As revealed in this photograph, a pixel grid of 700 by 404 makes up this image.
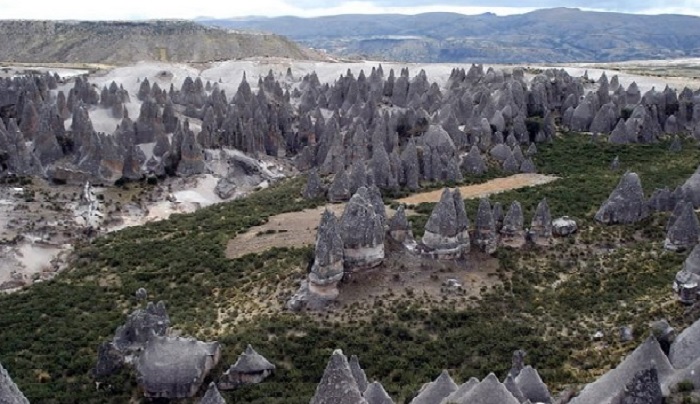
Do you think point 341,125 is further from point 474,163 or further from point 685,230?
point 685,230

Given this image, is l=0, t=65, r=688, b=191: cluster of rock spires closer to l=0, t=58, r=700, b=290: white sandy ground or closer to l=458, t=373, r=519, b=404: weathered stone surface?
l=0, t=58, r=700, b=290: white sandy ground

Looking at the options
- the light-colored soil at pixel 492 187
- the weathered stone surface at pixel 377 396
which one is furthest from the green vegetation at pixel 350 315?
the weathered stone surface at pixel 377 396

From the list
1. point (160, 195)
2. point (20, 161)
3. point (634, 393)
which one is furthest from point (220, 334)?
point (20, 161)

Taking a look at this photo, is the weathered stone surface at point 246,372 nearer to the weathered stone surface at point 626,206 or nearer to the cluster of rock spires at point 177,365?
the cluster of rock spires at point 177,365

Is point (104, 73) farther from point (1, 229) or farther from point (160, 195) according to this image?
point (1, 229)

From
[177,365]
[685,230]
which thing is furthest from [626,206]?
[177,365]

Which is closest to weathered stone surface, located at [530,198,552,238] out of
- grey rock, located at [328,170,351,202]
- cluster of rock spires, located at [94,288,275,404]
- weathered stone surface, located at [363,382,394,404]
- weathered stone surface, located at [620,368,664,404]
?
grey rock, located at [328,170,351,202]
